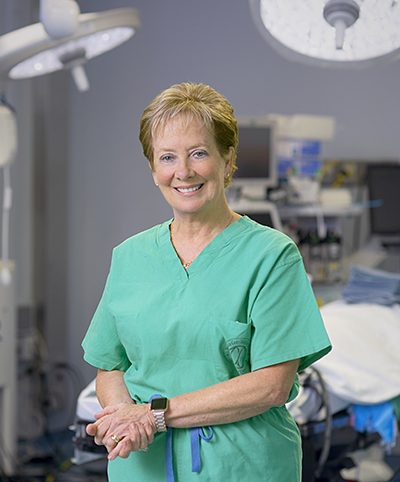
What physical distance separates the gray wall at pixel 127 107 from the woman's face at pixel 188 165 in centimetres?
261

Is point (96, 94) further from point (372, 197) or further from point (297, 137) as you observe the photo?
point (372, 197)

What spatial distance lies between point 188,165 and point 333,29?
1.56 ft

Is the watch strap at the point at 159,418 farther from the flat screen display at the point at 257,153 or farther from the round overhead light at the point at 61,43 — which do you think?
the flat screen display at the point at 257,153

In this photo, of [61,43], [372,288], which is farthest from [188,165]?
[372,288]

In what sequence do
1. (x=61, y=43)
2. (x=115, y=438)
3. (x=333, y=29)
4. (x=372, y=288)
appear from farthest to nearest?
1. (x=372, y=288)
2. (x=61, y=43)
3. (x=333, y=29)
4. (x=115, y=438)

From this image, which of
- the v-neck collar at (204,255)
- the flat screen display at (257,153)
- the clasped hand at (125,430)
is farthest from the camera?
the flat screen display at (257,153)

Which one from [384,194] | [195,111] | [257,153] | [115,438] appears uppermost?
[195,111]

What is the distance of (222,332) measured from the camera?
3.15ft

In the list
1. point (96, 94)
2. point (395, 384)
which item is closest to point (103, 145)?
point (96, 94)

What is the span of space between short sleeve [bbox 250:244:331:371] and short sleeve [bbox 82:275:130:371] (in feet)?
1.03

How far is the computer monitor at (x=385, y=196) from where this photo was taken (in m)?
3.60

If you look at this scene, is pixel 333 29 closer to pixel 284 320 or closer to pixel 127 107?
pixel 284 320

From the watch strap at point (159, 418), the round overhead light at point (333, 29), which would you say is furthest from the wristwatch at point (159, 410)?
the round overhead light at point (333, 29)

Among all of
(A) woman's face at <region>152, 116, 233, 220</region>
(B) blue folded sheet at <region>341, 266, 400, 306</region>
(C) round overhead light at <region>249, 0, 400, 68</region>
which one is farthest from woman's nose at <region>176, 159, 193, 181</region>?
(B) blue folded sheet at <region>341, 266, 400, 306</region>
